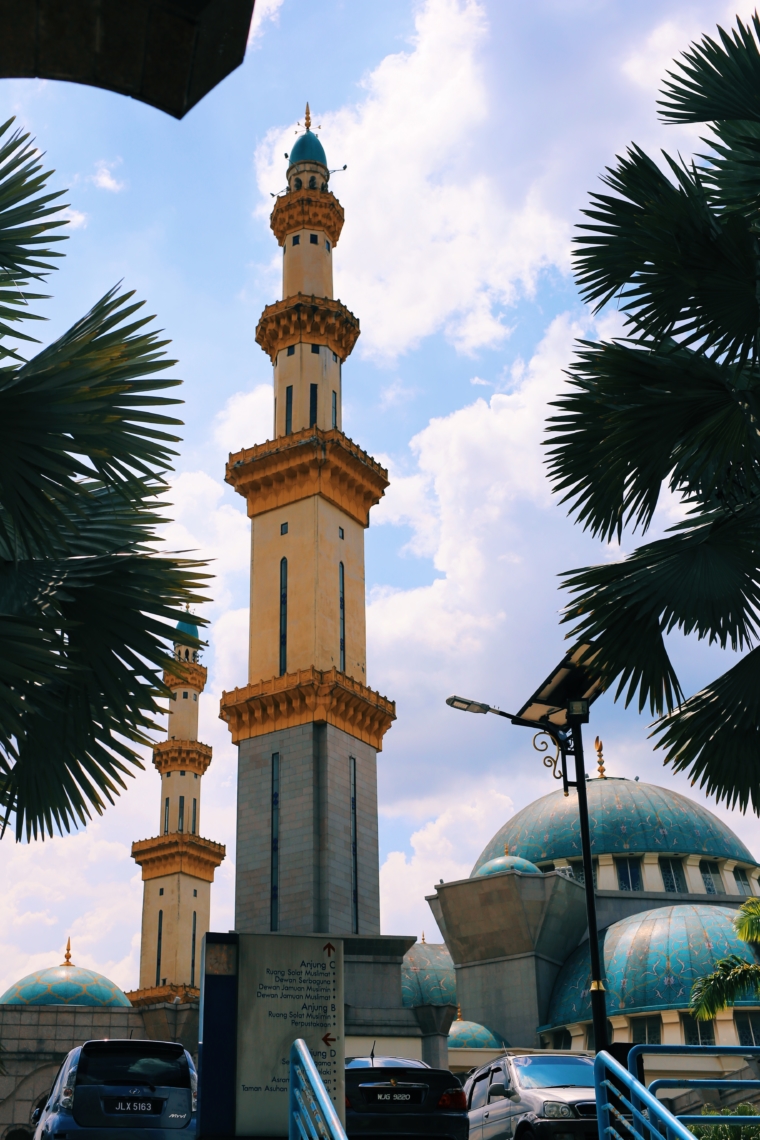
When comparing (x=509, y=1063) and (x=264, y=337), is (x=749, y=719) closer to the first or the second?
(x=509, y=1063)

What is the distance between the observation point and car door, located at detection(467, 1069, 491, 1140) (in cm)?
1395

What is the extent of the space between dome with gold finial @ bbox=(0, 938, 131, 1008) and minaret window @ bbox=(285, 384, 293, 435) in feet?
82.6

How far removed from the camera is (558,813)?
6800cm

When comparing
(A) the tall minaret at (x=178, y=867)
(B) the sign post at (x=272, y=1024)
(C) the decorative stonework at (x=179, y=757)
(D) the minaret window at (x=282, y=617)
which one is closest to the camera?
(B) the sign post at (x=272, y=1024)

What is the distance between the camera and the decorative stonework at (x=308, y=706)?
49.3 meters

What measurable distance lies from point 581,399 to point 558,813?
5840 centimetres

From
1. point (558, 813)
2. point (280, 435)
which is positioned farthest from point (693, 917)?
point (280, 435)

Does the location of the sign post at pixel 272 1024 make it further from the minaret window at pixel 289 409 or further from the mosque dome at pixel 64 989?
the minaret window at pixel 289 409

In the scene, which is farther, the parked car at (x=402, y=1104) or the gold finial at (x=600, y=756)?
the gold finial at (x=600, y=756)

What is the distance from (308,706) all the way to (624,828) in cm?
2324

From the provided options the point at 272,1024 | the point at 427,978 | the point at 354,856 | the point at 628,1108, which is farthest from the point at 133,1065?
the point at 427,978

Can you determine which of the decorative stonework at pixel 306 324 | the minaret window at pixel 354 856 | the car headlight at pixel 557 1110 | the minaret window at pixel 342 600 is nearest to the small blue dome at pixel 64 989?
the minaret window at pixel 354 856

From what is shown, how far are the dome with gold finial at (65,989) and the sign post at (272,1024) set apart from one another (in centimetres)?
4048

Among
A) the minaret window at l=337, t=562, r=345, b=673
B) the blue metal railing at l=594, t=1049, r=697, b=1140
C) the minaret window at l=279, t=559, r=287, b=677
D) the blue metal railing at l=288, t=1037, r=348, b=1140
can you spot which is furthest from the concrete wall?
the blue metal railing at l=288, t=1037, r=348, b=1140
